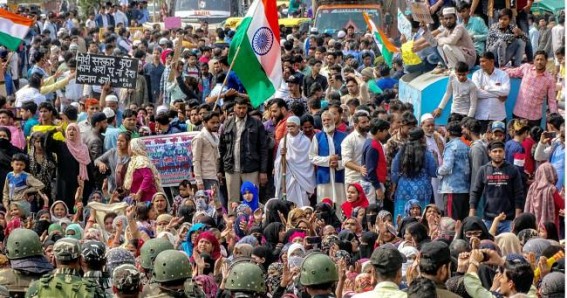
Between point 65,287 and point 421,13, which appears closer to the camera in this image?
point 65,287

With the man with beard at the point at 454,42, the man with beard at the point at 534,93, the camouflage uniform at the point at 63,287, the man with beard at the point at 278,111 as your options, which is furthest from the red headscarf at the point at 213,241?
the man with beard at the point at 454,42

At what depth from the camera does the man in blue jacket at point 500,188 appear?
1577 cm

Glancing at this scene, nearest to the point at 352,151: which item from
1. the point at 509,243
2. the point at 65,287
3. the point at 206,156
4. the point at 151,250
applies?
the point at 206,156

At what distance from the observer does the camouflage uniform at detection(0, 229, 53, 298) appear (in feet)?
35.6

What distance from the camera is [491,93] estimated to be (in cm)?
1872

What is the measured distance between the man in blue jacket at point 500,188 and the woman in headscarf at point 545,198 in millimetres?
121

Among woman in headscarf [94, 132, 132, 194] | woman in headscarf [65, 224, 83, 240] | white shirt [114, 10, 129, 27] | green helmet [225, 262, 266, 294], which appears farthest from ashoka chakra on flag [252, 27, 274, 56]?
white shirt [114, 10, 129, 27]

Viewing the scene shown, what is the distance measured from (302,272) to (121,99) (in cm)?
1390

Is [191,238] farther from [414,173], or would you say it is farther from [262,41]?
[262,41]

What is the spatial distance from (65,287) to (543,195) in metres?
6.90

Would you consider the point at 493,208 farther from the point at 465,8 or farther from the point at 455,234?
the point at 465,8

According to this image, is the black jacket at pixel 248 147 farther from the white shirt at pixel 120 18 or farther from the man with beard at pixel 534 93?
the white shirt at pixel 120 18

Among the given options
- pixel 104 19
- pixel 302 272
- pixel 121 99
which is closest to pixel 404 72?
pixel 121 99

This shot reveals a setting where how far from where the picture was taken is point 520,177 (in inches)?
625
